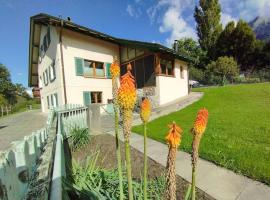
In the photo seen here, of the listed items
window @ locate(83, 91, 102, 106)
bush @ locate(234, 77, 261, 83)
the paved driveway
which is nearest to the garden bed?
the paved driveway

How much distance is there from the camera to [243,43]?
37.1 meters

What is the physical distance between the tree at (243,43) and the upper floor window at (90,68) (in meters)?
27.9

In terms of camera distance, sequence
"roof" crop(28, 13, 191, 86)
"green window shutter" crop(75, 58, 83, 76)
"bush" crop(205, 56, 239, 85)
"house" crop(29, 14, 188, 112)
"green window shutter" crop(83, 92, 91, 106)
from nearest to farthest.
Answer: "roof" crop(28, 13, 191, 86) → "house" crop(29, 14, 188, 112) → "green window shutter" crop(75, 58, 83, 76) → "green window shutter" crop(83, 92, 91, 106) → "bush" crop(205, 56, 239, 85)

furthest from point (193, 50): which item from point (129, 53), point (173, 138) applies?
point (173, 138)

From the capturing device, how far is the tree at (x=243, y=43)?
36.6 m

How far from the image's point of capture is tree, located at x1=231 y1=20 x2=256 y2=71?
36562 mm

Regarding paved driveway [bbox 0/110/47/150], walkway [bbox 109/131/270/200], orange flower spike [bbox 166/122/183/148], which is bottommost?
paved driveway [bbox 0/110/47/150]

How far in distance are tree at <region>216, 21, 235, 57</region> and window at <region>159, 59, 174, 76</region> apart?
2392 centimetres

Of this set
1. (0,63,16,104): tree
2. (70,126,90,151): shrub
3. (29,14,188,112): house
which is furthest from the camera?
(0,63,16,104): tree

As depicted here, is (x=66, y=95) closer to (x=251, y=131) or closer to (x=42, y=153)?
(x=251, y=131)

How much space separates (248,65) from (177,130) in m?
42.8

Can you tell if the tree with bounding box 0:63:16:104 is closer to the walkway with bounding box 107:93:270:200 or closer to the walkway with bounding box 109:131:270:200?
the walkway with bounding box 107:93:270:200

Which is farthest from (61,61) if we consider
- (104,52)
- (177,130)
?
(177,130)

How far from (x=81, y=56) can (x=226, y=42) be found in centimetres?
3019
